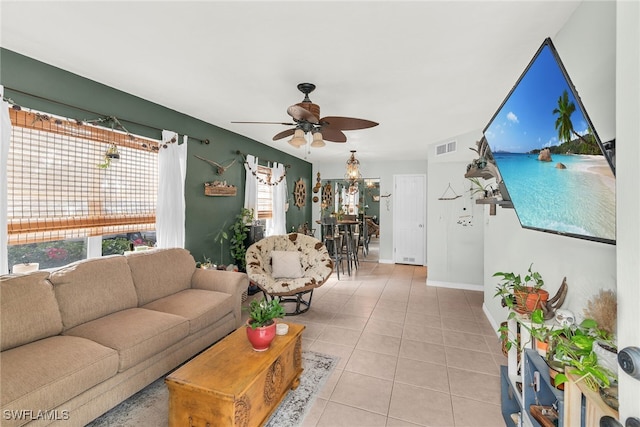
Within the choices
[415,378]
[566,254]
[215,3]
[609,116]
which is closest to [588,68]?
[609,116]

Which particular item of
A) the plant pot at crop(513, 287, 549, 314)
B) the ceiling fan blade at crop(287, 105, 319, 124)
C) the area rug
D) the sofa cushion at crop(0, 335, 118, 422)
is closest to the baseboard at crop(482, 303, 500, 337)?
the plant pot at crop(513, 287, 549, 314)

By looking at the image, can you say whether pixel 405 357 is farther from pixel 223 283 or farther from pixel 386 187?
pixel 386 187

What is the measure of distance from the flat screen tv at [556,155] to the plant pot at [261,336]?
5.62 feet

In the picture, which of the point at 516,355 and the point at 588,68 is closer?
the point at 588,68

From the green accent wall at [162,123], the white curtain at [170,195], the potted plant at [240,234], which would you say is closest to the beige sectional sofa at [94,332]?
the white curtain at [170,195]

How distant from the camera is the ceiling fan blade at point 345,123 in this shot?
2357 mm

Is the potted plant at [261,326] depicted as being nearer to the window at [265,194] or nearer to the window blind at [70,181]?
the window blind at [70,181]

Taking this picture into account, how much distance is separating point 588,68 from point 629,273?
4.16 ft

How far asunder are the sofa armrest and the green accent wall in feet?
2.43

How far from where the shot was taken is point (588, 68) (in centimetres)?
145

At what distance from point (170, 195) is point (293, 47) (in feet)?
7.33

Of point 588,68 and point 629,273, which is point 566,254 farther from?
point 629,273

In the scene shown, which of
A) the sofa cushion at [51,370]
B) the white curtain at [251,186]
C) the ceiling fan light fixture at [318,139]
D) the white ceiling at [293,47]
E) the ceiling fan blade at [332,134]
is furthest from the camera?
the white curtain at [251,186]

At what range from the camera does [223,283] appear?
2939 millimetres
